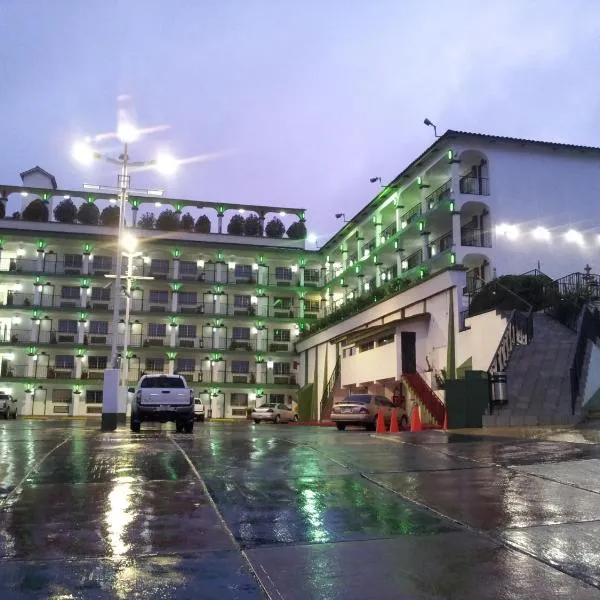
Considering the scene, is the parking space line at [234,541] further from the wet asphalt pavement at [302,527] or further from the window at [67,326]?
the window at [67,326]

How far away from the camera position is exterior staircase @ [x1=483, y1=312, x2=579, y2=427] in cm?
1980

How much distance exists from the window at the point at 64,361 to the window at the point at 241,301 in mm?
15305

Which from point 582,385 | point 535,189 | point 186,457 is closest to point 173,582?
point 186,457

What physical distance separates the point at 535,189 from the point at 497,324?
13.1 m

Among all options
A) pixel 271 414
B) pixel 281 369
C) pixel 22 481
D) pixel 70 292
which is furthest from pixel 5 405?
pixel 22 481

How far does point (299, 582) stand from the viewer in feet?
14.4

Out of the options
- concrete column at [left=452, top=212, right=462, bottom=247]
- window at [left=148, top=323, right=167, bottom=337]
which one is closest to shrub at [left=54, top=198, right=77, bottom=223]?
window at [left=148, top=323, right=167, bottom=337]

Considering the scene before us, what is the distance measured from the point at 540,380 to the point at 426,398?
7.68 m

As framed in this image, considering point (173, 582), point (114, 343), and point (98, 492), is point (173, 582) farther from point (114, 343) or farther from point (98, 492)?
point (114, 343)

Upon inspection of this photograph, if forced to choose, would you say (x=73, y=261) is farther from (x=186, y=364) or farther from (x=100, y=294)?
(x=186, y=364)

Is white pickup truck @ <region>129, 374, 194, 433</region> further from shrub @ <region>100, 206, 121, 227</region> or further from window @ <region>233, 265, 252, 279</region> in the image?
shrub @ <region>100, 206, 121, 227</region>

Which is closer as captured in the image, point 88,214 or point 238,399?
point 238,399

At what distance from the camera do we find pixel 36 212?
195ft

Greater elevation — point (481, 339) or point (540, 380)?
point (481, 339)
